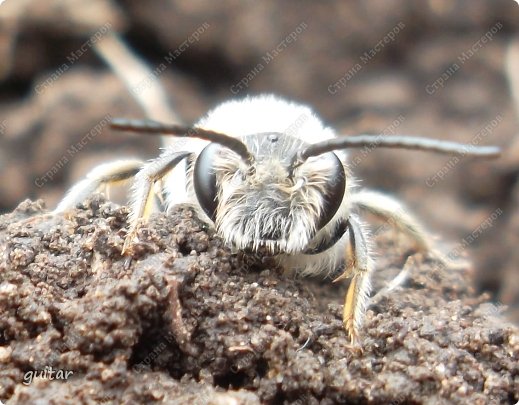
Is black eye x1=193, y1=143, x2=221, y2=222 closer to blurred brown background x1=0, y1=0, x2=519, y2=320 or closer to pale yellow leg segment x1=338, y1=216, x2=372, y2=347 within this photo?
pale yellow leg segment x1=338, y1=216, x2=372, y2=347

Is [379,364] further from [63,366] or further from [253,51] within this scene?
[253,51]

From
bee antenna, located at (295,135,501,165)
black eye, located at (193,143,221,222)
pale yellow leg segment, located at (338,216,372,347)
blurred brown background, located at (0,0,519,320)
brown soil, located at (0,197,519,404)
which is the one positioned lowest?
brown soil, located at (0,197,519,404)

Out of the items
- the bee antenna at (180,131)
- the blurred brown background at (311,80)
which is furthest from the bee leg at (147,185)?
the blurred brown background at (311,80)

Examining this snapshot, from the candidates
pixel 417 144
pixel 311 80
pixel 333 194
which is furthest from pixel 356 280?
pixel 311 80

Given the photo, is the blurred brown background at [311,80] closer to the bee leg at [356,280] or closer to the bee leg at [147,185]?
the bee leg at [147,185]

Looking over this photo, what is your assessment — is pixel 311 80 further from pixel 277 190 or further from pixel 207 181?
pixel 277 190

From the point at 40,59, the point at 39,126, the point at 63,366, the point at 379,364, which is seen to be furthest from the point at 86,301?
the point at 40,59

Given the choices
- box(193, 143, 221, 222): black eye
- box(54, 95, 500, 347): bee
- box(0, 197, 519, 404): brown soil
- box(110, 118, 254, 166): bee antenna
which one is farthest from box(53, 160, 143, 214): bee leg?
box(110, 118, 254, 166): bee antenna
